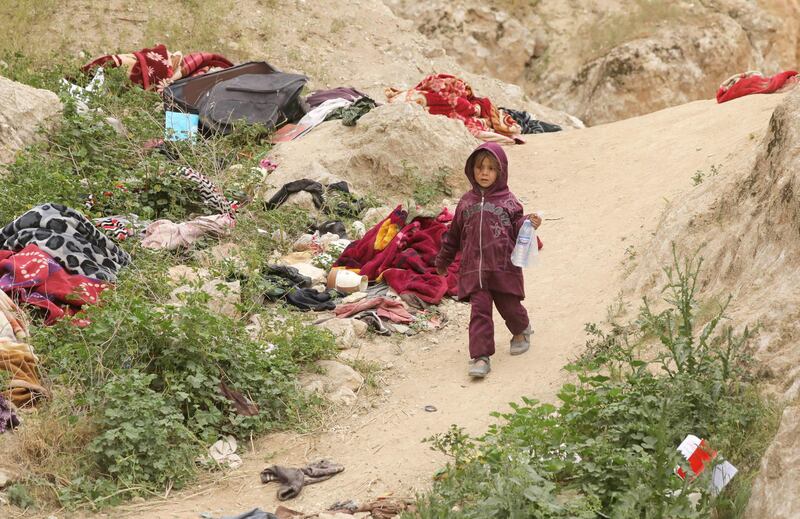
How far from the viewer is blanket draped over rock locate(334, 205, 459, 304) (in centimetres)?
662

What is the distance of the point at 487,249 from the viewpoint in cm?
527

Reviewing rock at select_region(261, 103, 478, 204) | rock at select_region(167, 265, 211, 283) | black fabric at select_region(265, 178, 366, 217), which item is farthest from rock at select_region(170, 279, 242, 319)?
rock at select_region(261, 103, 478, 204)

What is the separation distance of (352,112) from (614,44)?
29.9ft

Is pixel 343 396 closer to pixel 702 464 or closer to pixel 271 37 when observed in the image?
pixel 702 464

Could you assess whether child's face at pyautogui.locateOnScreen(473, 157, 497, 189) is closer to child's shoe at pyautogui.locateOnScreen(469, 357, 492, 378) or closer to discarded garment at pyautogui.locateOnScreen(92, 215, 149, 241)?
child's shoe at pyautogui.locateOnScreen(469, 357, 492, 378)

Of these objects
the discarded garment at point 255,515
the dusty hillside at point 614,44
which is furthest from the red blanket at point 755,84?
the discarded garment at point 255,515

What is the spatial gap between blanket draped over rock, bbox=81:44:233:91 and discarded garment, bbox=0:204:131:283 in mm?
4865

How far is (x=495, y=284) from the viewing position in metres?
5.28

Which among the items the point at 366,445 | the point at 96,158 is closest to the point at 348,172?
the point at 96,158

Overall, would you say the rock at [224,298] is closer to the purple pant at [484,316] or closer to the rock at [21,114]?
the purple pant at [484,316]

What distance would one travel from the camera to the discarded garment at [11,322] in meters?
5.01

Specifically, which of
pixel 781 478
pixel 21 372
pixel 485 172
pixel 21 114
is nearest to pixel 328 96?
pixel 21 114

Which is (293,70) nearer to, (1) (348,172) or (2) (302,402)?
(1) (348,172)

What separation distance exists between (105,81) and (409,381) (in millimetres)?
6451
